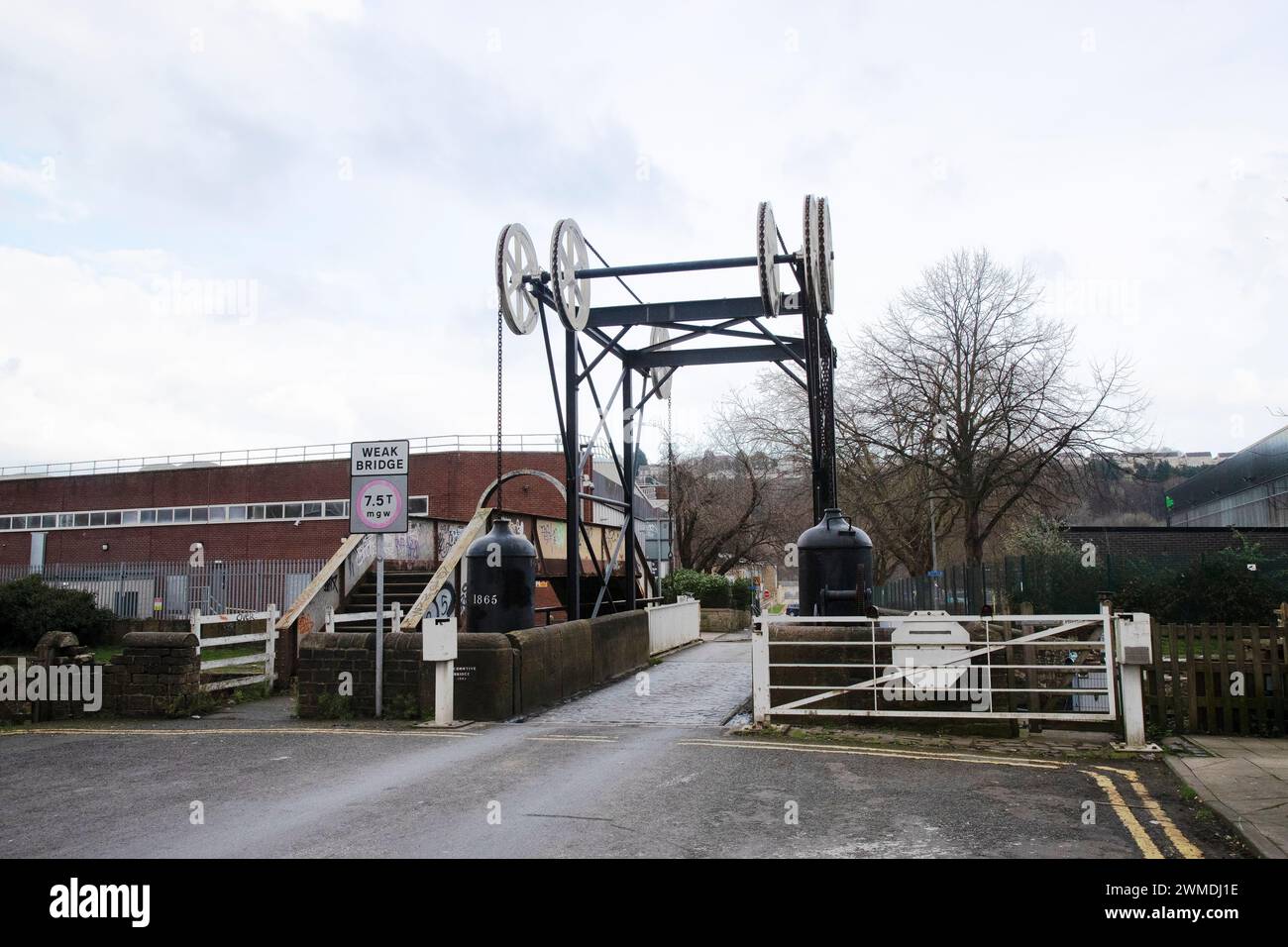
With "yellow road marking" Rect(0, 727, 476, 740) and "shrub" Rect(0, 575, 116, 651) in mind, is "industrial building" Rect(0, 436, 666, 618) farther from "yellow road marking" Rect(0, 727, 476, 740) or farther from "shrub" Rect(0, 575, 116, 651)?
"yellow road marking" Rect(0, 727, 476, 740)

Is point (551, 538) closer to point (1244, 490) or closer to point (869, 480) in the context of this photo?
point (869, 480)

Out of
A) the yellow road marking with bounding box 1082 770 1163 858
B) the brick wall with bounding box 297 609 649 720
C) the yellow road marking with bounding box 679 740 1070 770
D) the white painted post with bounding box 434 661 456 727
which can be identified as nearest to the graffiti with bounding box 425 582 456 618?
the brick wall with bounding box 297 609 649 720

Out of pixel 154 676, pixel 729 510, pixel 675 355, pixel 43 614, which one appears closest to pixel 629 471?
pixel 675 355

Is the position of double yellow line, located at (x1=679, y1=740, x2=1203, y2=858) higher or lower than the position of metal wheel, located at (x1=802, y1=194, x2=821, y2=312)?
lower

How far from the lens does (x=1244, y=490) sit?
1847 inches

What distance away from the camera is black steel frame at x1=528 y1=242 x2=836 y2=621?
16.2 meters

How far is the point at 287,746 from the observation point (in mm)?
10031

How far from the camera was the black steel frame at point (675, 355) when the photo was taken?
1623 centimetres

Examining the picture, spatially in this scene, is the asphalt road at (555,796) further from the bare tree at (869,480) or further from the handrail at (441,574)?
the bare tree at (869,480)

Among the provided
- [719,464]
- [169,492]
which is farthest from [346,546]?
[719,464]

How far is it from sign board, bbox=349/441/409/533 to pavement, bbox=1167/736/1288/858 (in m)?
8.83

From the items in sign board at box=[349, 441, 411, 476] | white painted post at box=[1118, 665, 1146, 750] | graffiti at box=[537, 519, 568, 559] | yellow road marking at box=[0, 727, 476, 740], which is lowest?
yellow road marking at box=[0, 727, 476, 740]

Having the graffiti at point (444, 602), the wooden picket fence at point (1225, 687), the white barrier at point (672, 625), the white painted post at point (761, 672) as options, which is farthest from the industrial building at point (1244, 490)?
the white painted post at point (761, 672)
